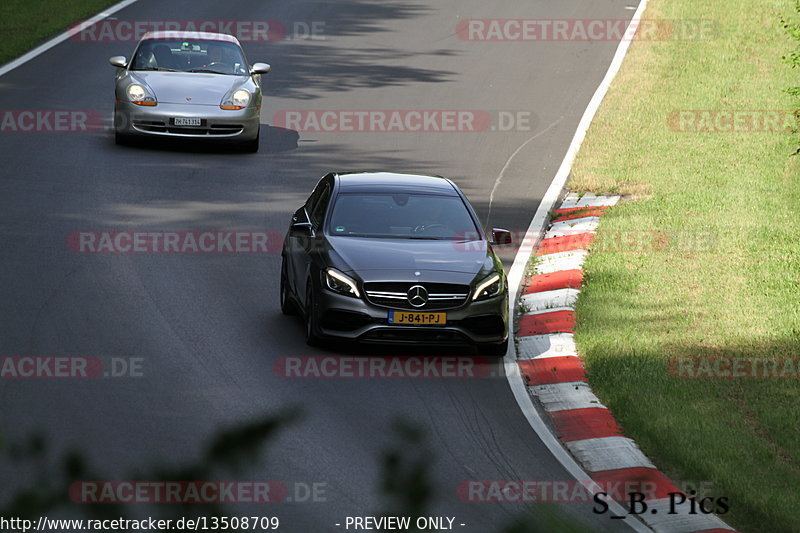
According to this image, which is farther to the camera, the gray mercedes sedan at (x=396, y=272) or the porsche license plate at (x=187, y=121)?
the porsche license plate at (x=187, y=121)

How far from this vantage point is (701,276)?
14.6 meters

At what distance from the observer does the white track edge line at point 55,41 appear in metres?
26.0

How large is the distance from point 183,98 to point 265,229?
4.46 meters

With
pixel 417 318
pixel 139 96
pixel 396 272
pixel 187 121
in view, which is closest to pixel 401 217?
pixel 396 272

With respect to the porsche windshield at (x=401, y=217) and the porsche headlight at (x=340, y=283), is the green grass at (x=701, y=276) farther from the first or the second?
the porsche headlight at (x=340, y=283)

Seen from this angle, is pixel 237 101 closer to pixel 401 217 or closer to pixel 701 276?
pixel 401 217

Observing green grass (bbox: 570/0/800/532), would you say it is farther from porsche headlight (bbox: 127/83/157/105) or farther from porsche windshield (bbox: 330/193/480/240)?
porsche headlight (bbox: 127/83/157/105)

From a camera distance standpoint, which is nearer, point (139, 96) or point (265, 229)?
point (265, 229)

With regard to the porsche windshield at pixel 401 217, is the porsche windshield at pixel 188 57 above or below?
below

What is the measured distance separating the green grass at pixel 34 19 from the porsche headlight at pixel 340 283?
16803 mm

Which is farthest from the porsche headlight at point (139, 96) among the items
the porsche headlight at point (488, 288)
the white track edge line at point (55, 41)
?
the porsche headlight at point (488, 288)

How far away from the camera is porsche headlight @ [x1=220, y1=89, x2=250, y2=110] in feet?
65.6

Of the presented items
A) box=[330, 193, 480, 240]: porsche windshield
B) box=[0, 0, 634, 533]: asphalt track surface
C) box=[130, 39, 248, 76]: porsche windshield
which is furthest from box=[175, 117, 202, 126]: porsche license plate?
box=[330, 193, 480, 240]: porsche windshield

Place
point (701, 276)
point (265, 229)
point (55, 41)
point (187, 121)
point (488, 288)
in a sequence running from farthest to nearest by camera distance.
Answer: point (55, 41) → point (187, 121) → point (265, 229) → point (701, 276) → point (488, 288)
